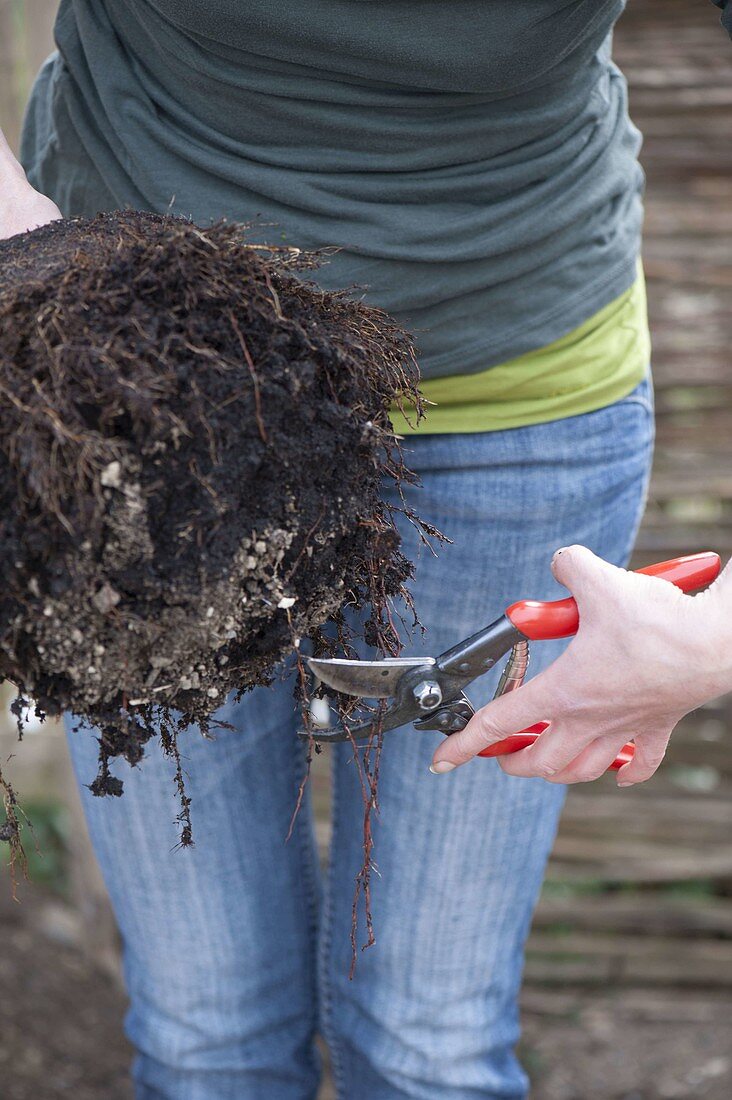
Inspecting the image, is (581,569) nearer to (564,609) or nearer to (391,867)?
(564,609)

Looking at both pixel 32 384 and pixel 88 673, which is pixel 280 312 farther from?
pixel 88 673

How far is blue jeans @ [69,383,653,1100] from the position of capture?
107 cm

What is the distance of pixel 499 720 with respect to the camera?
82 centimetres

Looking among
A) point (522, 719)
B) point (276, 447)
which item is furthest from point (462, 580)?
point (276, 447)

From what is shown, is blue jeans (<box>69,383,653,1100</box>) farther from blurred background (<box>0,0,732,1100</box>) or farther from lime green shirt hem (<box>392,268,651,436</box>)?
blurred background (<box>0,0,732,1100</box>)

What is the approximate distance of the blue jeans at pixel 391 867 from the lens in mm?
1070

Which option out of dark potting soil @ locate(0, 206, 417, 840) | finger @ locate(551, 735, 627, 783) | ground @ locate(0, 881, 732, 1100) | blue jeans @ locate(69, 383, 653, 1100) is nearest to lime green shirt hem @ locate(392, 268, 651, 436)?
blue jeans @ locate(69, 383, 653, 1100)

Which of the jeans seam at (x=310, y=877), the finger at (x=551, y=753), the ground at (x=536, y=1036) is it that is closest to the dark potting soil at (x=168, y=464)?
the finger at (x=551, y=753)

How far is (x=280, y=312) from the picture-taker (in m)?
0.74

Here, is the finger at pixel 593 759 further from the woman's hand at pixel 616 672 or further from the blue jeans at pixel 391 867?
the blue jeans at pixel 391 867

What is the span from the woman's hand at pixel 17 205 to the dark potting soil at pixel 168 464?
0.10 meters

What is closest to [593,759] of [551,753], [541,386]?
[551,753]

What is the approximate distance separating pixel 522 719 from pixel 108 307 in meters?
0.42

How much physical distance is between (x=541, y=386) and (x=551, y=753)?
0.38m
